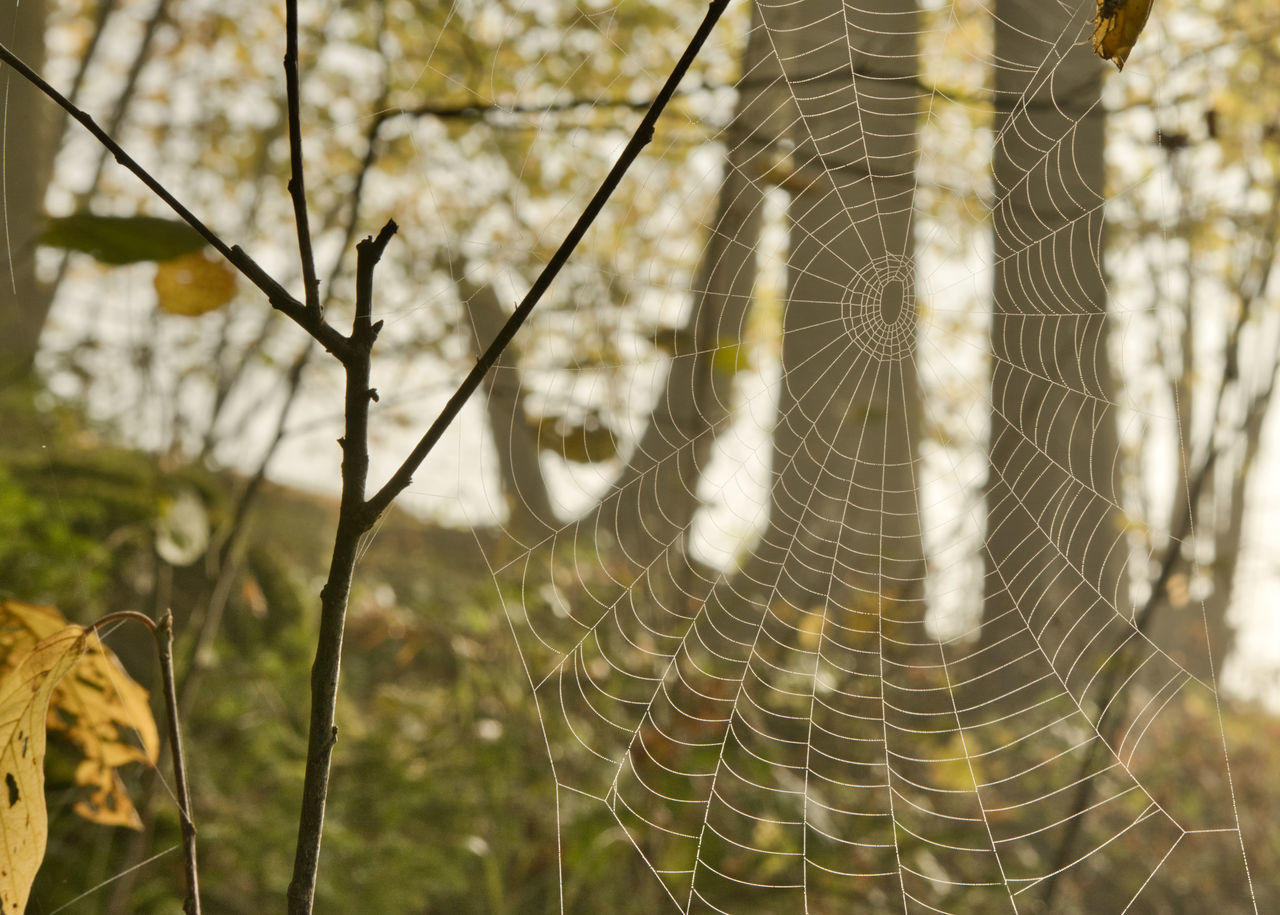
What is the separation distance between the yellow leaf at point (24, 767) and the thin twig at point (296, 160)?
335mm

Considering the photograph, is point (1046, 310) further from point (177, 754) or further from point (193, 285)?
point (177, 754)

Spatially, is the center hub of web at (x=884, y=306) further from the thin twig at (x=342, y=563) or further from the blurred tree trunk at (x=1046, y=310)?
the thin twig at (x=342, y=563)

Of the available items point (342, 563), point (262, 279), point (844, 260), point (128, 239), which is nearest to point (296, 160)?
point (262, 279)

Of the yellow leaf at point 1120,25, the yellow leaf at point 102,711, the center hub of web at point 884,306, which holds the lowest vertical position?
the yellow leaf at point 102,711

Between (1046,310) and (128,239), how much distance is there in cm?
226

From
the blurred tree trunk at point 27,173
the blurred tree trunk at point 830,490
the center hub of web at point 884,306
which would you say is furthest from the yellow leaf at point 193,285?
the blurred tree trunk at point 27,173

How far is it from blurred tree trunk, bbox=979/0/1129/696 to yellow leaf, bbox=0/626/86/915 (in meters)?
1.35

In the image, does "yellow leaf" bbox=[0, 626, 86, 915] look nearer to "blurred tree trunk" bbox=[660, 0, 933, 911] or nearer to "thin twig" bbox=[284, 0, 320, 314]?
"thin twig" bbox=[284, 0, 320, 314]

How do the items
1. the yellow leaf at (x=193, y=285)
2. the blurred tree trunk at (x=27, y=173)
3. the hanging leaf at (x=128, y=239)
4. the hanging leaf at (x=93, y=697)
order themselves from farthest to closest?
the blurred tree trunk at (x=27, y=173)
the yellow leaf at (x=193, y=285)
the hanging leaf at (x=128, y=239)
the hanging leaf at (x=93, y=697)

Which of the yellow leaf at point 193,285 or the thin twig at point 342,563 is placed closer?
the thin twig at point 342,563

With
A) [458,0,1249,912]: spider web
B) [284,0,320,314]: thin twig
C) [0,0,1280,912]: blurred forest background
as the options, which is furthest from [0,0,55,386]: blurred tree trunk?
[284,0,320,314]: thin twig

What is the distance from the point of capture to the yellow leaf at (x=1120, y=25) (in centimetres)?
68

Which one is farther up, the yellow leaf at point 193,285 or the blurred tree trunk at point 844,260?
the blurred tree trunk at point 844,260

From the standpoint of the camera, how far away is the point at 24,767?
0.63 m
